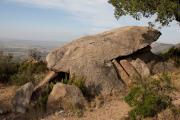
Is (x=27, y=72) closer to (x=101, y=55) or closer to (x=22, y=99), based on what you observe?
(x=101, y=55)

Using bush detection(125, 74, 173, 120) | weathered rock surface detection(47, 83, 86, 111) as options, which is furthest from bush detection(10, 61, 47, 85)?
bush detection(125, 74, 173, 120)

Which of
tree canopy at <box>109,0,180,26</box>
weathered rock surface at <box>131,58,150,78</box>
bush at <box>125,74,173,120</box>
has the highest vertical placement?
tree canopy at <box>109,0,180,26</box>

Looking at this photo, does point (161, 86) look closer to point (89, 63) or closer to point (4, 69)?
point (89, 63)

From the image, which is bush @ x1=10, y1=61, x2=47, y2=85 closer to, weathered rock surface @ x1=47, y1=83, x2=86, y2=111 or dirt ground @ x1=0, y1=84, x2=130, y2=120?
dirt ground @ x1=0, y1=84, x2=130, y2=120

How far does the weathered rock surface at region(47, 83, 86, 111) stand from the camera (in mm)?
13250

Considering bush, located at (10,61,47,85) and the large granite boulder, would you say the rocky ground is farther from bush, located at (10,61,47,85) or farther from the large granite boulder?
bush, located at (10,61,47,85)

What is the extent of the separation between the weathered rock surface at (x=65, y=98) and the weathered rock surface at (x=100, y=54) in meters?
1.26

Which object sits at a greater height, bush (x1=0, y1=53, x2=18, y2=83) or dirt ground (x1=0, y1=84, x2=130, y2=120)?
bush (x1=0, y1=53, x2=18, y2=83)

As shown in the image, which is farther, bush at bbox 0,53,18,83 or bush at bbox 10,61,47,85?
bush at bbox 0,53,18,83

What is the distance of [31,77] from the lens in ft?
55.2

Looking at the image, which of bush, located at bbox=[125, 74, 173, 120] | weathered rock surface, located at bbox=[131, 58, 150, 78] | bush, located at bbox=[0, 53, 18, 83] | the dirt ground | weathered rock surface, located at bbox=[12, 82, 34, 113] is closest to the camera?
bush, located at bbox=[125, 74, 173, 120]

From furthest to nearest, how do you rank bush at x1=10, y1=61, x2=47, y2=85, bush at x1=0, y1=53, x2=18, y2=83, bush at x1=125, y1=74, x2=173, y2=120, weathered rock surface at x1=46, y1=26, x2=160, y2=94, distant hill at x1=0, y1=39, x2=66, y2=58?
distant hill at x1=0, y1=39, x2=66, y2=58 → bush at x1=0, y1=53, x2=18, y2=83 → bush at x1=10, y1=61, x2=47, y2=85 → weathered rock surface at x1=46, y1=26, x2=160, y2=94 → bush at x1=125, y1=74, x2=173, y2=120

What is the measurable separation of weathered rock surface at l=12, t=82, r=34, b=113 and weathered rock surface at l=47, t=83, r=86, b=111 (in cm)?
79

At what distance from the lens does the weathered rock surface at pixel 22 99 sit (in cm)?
1323
